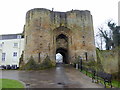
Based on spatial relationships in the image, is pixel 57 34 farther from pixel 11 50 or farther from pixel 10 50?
pixel 10 50

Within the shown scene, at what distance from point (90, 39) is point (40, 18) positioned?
30.2 ft

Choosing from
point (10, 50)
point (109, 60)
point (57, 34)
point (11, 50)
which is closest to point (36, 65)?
point (57, 34)

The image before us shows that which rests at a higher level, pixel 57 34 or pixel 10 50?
pixel 57 34

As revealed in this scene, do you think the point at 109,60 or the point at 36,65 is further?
the point at 109,60

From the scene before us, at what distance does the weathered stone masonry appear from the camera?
843 inches

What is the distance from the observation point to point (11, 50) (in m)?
26.8

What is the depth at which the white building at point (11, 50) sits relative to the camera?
2636 cm

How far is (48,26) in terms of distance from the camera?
73.7ft

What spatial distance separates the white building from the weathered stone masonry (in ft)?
16.4

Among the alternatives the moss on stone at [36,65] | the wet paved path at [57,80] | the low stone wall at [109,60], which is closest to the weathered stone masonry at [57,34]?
A: the moss on stone at [36,65]

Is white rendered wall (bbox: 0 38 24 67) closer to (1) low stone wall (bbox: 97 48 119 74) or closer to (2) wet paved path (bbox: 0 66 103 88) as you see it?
(2) wet paved path (bbox: 0 66 103 88)

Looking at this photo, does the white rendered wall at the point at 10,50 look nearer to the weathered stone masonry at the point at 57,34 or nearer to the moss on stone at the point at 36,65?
the weathered stone masonry at the point at 57,34

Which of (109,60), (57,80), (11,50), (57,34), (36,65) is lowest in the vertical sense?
(57,80)

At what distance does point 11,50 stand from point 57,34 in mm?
10089
